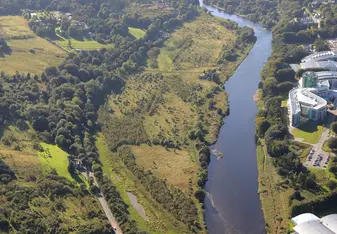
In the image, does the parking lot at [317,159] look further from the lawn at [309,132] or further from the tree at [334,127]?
the tree at [334,127]

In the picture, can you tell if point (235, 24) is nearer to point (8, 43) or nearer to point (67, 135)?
point (8, 43)

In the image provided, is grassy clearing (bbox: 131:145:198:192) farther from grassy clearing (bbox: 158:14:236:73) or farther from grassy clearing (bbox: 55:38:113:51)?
grassy clearing (bbox: 55:38:113:51)

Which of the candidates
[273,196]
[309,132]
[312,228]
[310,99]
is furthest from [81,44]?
[312,228]

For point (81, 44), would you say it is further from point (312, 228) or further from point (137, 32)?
point (312, 228)

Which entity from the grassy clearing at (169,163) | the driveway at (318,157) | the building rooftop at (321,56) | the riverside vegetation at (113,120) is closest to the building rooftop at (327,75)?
the building rooftop at (321,56)

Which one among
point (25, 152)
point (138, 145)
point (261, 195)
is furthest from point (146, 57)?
point (261, 195)
